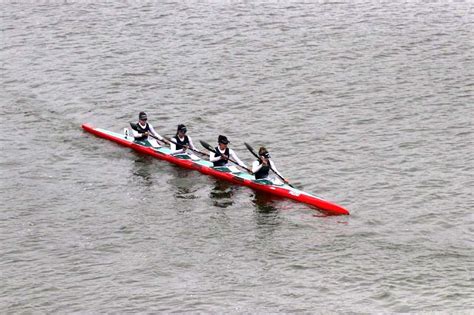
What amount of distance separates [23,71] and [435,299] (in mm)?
37841

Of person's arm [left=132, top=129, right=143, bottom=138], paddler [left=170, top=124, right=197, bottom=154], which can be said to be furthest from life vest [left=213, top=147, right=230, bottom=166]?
person's arm [left=132, top=129, right=143, bottom=138]

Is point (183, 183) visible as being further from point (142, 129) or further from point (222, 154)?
point (142, 129)

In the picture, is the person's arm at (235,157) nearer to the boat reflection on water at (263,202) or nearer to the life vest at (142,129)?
the boat reflection on water at (263,202)

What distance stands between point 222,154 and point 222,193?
2199 millimetres

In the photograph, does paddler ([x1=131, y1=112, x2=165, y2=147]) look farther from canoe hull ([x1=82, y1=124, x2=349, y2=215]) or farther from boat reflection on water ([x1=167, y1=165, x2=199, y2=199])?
boat reflection on water ([x1=167, y1=165, x2=199, y2=199])

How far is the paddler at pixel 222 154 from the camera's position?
133 ft

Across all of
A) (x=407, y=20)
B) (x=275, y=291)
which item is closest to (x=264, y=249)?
(x=275, y=291)

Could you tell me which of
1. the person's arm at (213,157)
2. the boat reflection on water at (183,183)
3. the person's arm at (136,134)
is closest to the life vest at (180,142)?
the boat reflection on water at (183,183)

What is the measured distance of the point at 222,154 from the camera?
40719 mm

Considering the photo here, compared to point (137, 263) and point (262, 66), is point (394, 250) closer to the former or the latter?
point (137, 263)

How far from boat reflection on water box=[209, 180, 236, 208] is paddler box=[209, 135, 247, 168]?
0.99 metres

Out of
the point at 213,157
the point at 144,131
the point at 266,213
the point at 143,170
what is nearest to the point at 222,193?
the point at 213,157

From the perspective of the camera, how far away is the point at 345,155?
141 ft

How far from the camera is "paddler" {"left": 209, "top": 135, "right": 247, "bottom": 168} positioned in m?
40.6
